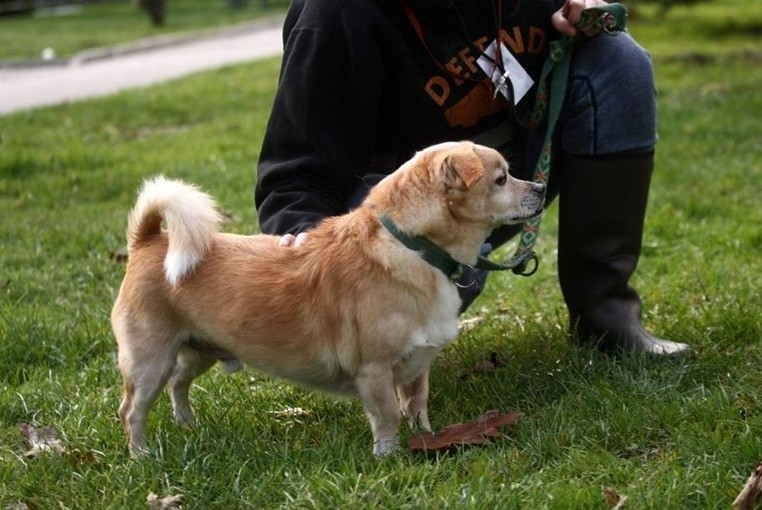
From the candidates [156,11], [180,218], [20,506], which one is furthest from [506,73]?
[156,11]

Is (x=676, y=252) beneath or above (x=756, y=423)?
beneath

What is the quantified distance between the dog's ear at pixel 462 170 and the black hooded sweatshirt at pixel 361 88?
562 millimetres

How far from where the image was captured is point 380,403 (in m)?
3.06

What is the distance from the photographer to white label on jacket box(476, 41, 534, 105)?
3.62m

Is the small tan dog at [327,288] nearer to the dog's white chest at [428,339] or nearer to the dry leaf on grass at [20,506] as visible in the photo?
the dog's white chest at [428,339]

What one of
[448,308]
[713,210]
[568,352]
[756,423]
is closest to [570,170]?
[568,352]

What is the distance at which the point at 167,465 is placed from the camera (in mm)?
3004

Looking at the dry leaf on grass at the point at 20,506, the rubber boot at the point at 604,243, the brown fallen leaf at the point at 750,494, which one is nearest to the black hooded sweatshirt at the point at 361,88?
the rubber boot at the point at 604,243

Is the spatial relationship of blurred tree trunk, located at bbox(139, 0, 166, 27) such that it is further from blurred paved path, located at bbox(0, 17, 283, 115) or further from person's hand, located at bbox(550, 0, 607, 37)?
person's hand, located at bbox(550, 0, 607, 37)

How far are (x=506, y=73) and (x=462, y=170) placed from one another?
712 millimetres

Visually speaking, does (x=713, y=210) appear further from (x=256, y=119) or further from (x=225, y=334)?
(x=256, y=119)

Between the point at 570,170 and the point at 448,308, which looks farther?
the point at 570,170

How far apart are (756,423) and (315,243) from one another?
1.27 metres

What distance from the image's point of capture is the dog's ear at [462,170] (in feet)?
9.94
